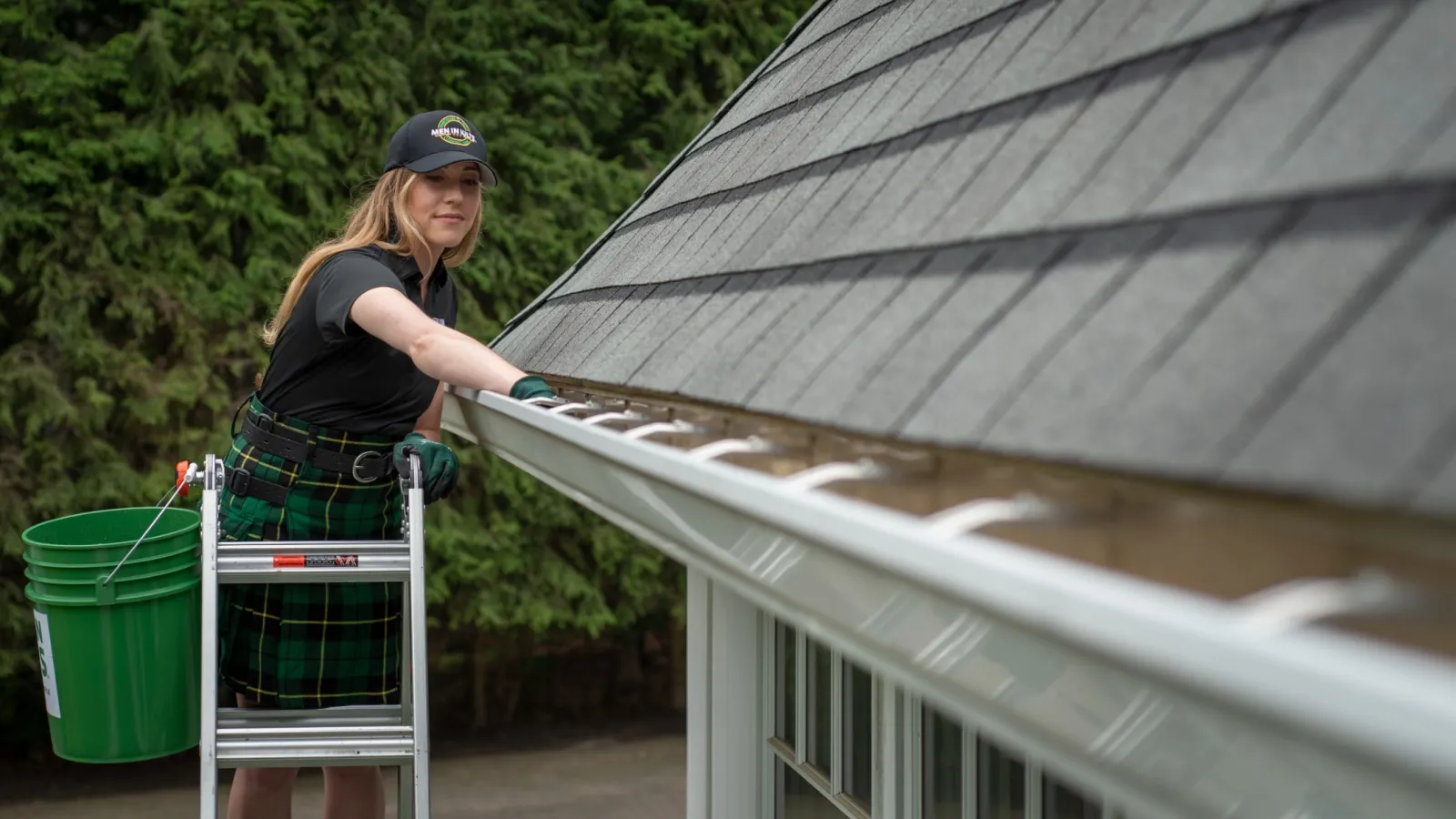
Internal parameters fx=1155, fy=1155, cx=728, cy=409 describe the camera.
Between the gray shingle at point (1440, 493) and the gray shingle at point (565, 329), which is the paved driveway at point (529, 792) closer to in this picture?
the gray shingle at point (565, 329)

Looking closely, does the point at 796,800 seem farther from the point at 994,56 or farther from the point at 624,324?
the point at 994,56

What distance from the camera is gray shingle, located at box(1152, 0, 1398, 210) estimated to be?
88 centimetres

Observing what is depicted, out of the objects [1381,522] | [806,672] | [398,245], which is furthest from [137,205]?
[1381,522]

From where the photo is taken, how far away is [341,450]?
8.86 ft

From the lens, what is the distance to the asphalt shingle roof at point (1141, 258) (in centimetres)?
69

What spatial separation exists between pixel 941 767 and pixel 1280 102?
130cm

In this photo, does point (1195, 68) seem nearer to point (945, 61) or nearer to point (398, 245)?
point (945, 61)

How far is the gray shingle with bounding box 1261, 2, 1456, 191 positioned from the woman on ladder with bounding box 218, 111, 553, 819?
1.93 metres

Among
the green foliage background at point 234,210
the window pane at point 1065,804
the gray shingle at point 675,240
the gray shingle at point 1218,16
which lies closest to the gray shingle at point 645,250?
the gray shingle at point 675,240

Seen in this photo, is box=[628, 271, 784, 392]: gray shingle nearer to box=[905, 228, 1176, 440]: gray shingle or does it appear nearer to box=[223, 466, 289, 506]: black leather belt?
box=[905, 228, 1176, 440]: gray shingle

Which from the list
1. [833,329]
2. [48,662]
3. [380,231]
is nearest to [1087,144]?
[833,329]

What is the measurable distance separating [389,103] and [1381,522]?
5761 mm

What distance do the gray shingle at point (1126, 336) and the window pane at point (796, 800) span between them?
5.55 feet

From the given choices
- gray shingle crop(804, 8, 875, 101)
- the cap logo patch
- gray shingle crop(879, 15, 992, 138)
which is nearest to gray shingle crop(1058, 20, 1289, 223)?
gray shingle crop(879, 15, 992, 138)
